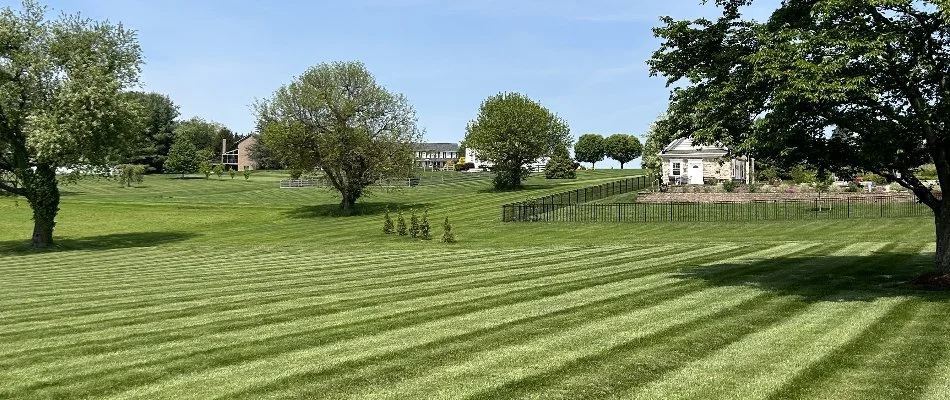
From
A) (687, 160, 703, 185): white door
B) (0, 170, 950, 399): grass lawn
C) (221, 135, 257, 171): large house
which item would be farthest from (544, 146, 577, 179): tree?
(221, 135, 257, 171): large house

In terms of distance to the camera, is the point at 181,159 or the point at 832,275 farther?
the point at 181,159

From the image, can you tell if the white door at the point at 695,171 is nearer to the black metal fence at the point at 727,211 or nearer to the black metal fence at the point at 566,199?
the black metal fence at the point at 566,199

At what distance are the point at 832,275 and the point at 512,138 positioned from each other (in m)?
60.9

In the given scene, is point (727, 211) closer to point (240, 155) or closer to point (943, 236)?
point (943, 236)

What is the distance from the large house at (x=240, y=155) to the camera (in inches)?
6047

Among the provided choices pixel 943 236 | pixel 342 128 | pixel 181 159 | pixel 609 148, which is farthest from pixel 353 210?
pixel 609 148

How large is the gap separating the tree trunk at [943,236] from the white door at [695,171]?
54.2 m

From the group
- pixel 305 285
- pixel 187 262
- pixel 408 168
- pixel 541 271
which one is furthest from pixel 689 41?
pixel 408 168

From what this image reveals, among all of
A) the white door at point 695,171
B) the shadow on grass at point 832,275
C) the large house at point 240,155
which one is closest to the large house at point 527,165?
the white door at point 695,171

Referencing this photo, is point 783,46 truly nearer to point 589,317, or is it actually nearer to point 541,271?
point 589,317

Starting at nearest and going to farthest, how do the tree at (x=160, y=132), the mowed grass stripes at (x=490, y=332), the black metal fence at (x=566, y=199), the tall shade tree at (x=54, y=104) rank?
the mowed grass stripes at (x=490, y=332), the tall shade tree at (x=54, y=104), the black metal fence at (x=566, y=199), the tree at (x=160, y=132)

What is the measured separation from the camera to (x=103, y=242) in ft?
146

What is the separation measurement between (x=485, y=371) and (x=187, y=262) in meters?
22.7

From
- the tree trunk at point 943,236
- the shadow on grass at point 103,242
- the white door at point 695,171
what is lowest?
the shadow on grass at point 103,242
